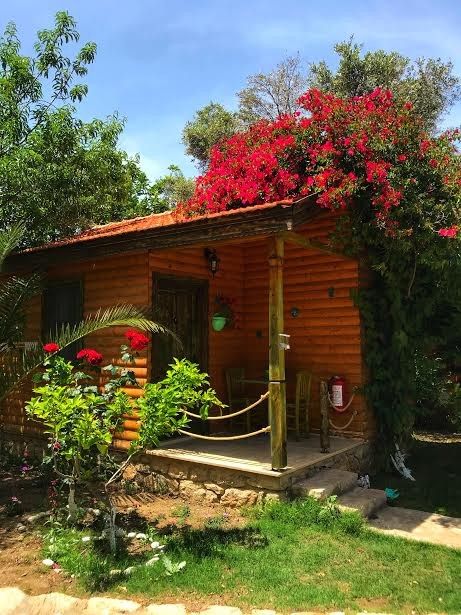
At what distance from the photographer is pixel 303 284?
7629 mm

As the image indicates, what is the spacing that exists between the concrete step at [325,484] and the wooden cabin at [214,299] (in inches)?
10.1

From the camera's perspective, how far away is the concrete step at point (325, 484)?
5.30m

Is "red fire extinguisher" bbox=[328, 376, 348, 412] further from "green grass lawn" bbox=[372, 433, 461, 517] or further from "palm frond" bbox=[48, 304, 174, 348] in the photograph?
"palm frond" bbox=[48, 304, 174, 348]

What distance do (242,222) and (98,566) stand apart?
348 cm

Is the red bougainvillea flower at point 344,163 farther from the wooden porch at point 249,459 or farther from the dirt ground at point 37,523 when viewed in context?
the dirt ground at point 37,523

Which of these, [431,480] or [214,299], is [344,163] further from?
Result: [431,480]

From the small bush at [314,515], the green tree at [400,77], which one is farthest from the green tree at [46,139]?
the green tree at [400,77]

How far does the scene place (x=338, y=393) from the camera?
7020 millimetres

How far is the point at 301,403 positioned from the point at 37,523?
3.80 m

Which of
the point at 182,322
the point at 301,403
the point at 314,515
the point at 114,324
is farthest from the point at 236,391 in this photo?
the point at 314,515

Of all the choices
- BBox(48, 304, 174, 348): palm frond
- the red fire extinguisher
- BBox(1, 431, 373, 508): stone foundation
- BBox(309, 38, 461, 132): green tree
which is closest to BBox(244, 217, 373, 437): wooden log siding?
the red fire extinguisher

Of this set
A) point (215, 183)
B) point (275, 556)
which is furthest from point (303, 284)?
point (275, 556)

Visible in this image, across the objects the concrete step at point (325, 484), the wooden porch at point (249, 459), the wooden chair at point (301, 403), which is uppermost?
the wooden chair at point (301, 403)

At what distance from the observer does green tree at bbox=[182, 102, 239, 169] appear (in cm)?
2034
